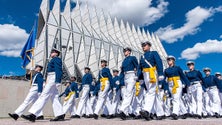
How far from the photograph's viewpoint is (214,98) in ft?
39.4

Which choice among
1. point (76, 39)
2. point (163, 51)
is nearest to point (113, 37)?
point (76, 39)

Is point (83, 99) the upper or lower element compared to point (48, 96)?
lower

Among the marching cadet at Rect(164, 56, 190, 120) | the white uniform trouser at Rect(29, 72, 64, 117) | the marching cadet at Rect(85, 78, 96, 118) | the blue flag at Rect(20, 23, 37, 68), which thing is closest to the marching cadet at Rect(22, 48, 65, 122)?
the white uniform trouser at Rect(29, 72, 64, 117)

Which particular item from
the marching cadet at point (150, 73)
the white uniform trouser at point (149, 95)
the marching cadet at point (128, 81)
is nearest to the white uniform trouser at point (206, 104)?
the marching cadet at point (128, 81)

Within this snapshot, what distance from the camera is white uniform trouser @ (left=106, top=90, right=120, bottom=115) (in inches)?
427

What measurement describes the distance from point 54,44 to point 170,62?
917 inches

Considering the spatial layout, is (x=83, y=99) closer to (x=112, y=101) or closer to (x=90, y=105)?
(x=90, y=105)

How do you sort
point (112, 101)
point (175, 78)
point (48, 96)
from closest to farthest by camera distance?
point (48, 96)
point (175, 78)
point (112, 101)

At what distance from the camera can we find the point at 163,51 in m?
80.2

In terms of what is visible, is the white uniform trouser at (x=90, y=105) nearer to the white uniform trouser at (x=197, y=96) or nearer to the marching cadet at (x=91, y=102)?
the marching cadet at (x=91, y=102)

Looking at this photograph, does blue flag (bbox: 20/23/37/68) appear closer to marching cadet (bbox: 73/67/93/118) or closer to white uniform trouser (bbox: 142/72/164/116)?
marching cadet (bbox: 73/67/93/118)

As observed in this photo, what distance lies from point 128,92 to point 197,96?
3.68 m

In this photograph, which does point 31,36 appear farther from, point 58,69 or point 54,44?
point 54,44

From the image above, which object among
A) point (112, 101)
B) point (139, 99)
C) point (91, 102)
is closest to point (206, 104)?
point (112, 101)
